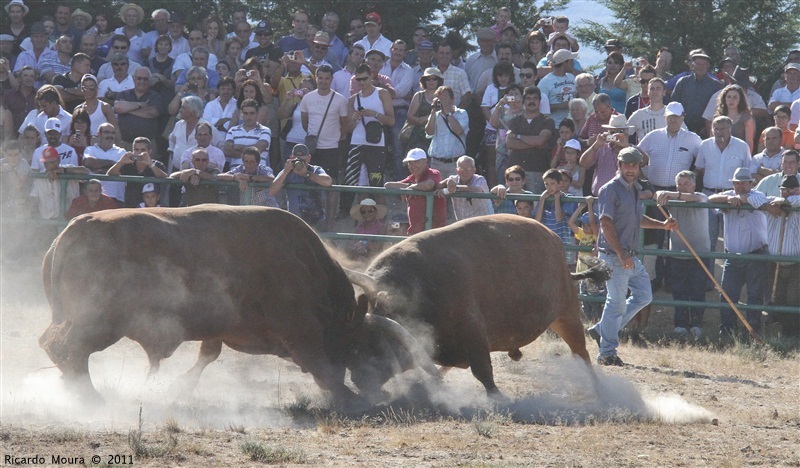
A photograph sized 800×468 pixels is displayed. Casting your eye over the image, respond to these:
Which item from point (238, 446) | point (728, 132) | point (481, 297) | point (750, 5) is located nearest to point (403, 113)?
point (728, 132)

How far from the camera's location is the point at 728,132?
1256 cm

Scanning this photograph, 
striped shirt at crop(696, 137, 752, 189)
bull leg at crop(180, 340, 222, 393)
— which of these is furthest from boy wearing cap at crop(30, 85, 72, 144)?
striped shirt at crop(696, 137, 752, 189)

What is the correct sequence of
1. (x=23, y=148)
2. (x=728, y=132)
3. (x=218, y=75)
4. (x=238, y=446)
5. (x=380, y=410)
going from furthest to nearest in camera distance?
1. (x=218, y=75)
2. (x=23, y=148)
3. (x=728, y=132)
4. (x=380, y=410)
5. (x=238, y=446)

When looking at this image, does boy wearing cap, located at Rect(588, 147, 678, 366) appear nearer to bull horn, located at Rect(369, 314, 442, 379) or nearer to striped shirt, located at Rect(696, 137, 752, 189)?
striped shirt, located at Rect(696, 137, 752, 189)

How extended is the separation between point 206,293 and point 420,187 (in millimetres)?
4646

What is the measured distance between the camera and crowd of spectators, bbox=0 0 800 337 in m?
12.4

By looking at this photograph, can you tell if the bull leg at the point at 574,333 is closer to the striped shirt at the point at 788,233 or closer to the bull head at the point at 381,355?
the bull head at the point at 381,355

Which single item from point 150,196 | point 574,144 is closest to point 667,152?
point 574,144

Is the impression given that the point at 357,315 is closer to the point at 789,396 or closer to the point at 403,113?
the point at 789,396

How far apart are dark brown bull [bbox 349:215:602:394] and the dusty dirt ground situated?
399 mm

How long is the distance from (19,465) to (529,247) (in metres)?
4.47

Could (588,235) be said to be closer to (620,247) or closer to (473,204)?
(473,204)

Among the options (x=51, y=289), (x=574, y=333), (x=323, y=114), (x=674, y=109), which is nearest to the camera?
(x=51, y=289)

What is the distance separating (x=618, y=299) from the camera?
10.5 meters
